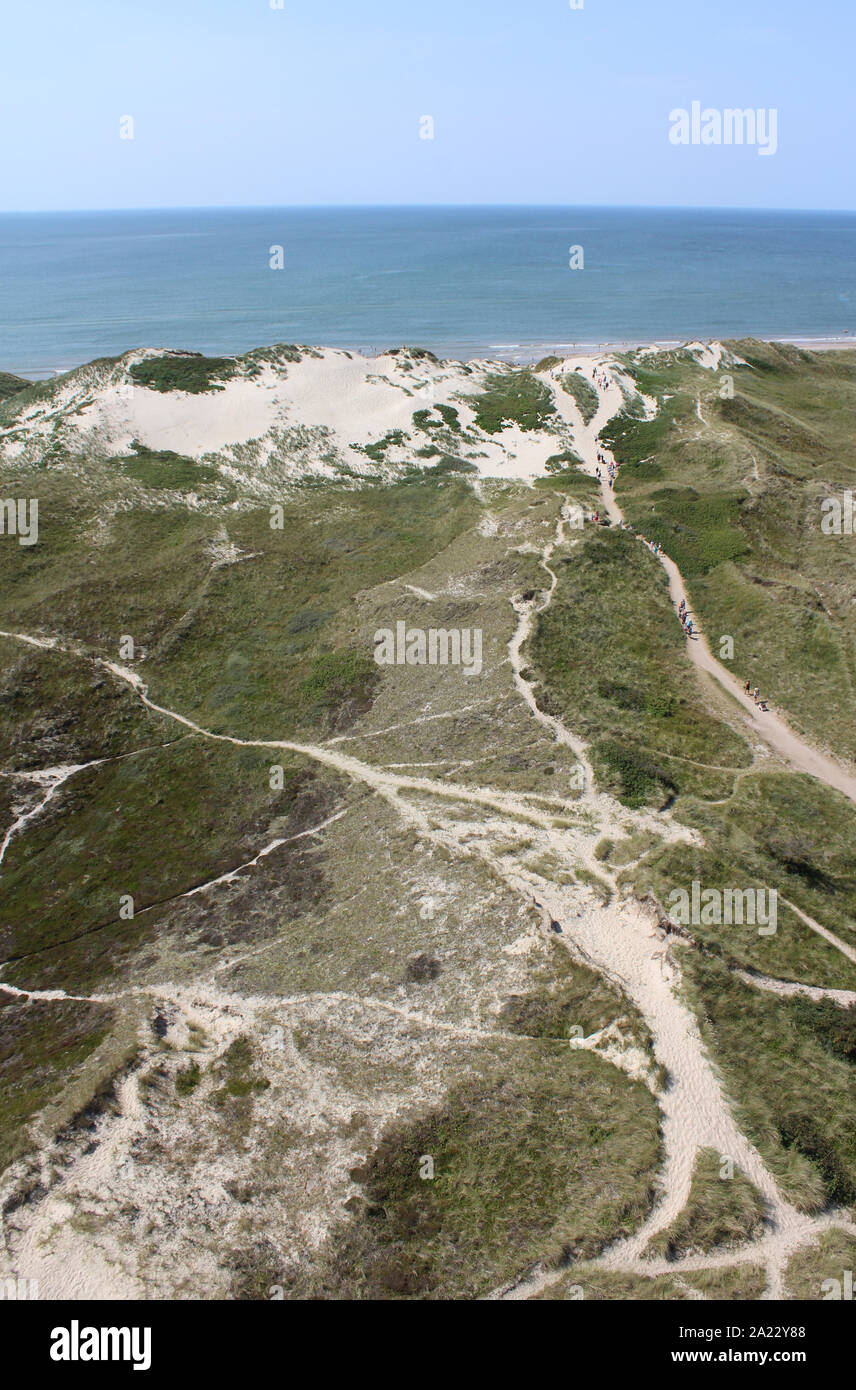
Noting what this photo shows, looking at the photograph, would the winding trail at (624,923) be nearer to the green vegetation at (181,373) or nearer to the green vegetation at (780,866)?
the green vegetation at (780,866)

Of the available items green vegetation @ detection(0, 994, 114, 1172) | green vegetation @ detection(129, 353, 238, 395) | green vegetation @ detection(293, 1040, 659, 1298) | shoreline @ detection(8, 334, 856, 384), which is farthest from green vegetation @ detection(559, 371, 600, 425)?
green vegetation @ detection(0, 994, 114, 1172)

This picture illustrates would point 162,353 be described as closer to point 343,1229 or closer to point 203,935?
point 203,935

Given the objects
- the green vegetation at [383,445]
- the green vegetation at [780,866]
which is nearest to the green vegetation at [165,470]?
the green vegetation at [383,445]

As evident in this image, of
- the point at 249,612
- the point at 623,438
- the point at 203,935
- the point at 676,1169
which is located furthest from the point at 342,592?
the point at 676,1169

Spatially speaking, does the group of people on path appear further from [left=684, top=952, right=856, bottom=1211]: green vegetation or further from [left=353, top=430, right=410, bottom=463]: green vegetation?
[left=684, top=952, right=856, bottom=1211]: green vegetation
